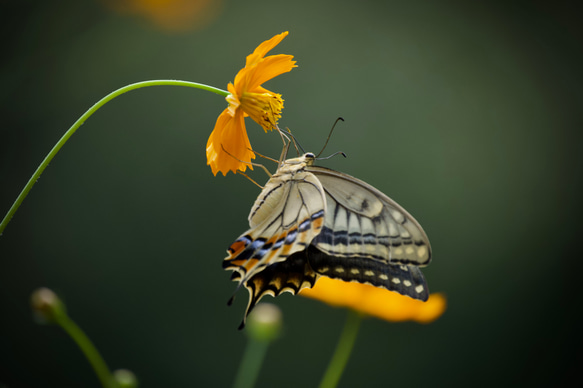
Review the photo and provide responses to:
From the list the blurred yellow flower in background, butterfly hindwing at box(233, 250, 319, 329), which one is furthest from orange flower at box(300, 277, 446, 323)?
the blurred yellow flower in background

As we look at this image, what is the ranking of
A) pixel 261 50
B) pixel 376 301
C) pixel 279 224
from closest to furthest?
pixel 261 50 < pixel 279 224 < pixel 376 301

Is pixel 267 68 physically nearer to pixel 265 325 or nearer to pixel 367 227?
→ pixel 367 227

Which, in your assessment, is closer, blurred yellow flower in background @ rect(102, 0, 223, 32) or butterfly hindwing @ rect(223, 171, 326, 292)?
butterfly hindwing @ rect(223, 171, 326, 292)

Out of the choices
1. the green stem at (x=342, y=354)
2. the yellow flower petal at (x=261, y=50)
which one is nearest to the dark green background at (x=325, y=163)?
the green stem at (x=342, y=354)

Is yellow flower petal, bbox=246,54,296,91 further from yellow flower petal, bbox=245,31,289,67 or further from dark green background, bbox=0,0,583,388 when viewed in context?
dark green background, bbox=0,0,583,388

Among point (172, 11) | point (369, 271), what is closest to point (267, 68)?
point (369, 271)
